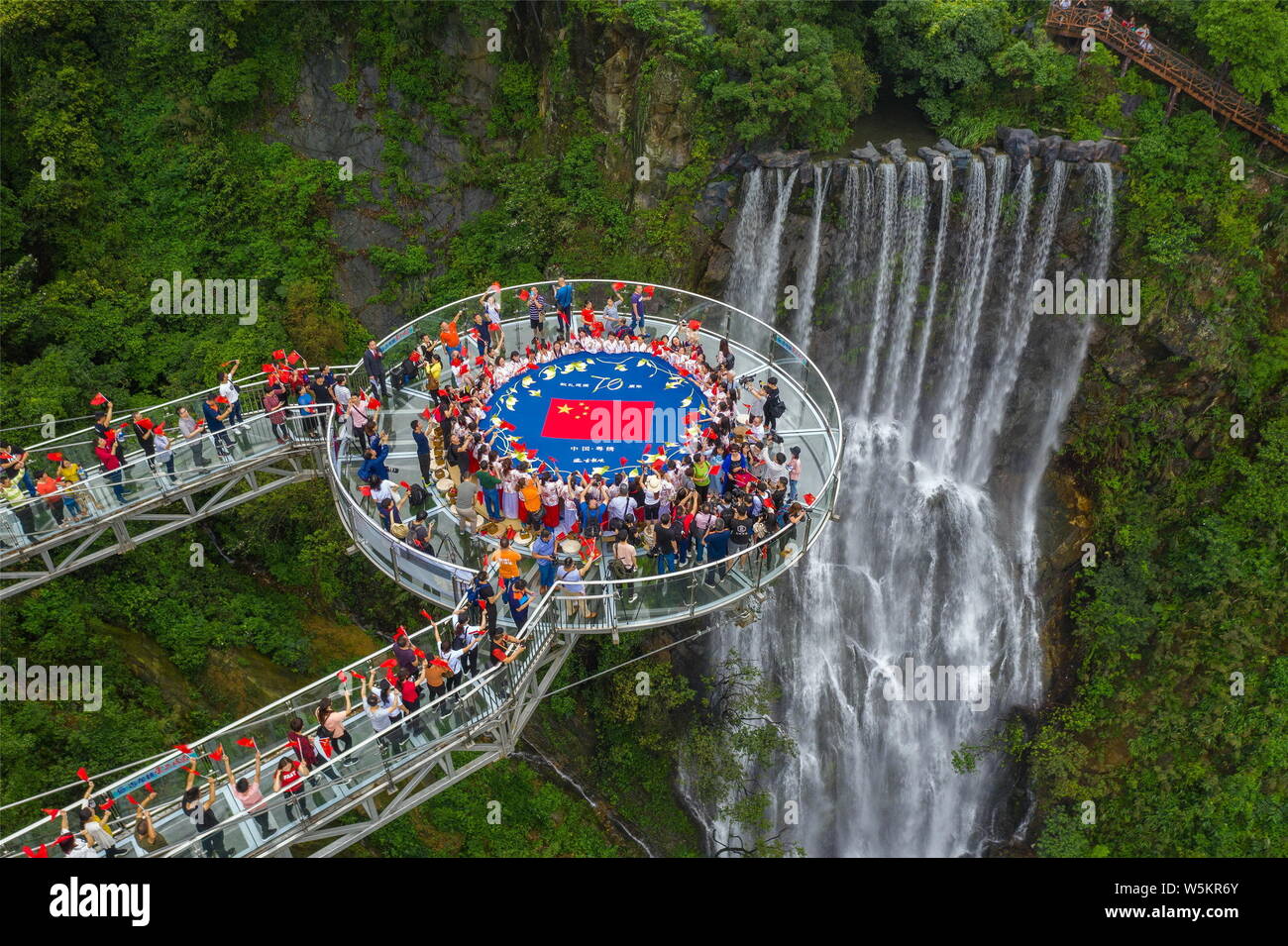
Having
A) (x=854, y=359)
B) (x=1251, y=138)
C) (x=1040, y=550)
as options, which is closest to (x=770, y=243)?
(x=854, y=359)

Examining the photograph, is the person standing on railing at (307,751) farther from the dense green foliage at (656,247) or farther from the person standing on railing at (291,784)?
the dense green foliage at (656,247)

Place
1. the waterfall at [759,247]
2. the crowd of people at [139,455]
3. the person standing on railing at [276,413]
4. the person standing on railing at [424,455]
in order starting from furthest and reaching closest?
the waterfall at [759,247]
the person standing on railing at [276,413]
the person standing on railing at [424,455]
the crowd of people at [139,455]

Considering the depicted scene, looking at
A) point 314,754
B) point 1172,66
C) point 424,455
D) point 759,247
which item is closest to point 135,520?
point 424,455

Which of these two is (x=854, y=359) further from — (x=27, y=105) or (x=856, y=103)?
(x=27, y=105)

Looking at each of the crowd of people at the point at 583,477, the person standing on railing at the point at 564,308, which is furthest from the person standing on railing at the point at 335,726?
the person standing on railing at the point at 564,308

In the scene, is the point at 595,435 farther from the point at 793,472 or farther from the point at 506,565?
the point at 506,565

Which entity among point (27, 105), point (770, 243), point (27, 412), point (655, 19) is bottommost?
point (27, 412)

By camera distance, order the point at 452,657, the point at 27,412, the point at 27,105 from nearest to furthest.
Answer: the point at 452,657
the point at 27,412
the point at 27,105
